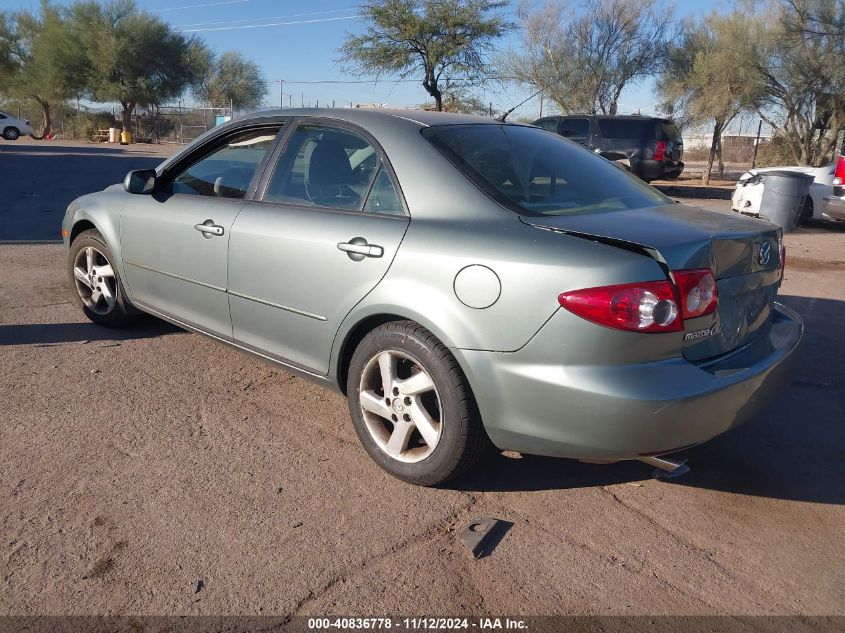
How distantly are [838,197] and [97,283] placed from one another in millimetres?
10719

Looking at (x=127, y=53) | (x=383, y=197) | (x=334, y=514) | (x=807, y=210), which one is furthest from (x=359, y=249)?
(x=127, y=53)

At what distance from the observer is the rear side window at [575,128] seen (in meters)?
17.1

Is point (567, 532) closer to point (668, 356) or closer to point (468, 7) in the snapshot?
point (668, 356)

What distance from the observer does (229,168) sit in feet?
14.0

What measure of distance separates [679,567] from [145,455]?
7.73 ft

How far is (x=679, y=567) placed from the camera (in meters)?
2.75

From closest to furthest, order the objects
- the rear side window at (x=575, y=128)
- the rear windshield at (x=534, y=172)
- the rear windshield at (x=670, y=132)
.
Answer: the rear windshield at (x=534, y=172) < the rear windshield at (x=670, y=132) < the rear side window at (x=575, y=128)

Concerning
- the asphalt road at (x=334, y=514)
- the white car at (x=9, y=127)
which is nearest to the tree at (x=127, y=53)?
the white car at (x=9, y=127)

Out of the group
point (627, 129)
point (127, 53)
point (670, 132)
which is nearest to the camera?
point (627, 129)

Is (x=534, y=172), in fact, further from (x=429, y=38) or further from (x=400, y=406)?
(x=429, y=38)

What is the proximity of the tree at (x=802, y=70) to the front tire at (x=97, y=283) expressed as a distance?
73.3 ft

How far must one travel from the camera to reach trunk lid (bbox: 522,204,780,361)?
9.06 feet

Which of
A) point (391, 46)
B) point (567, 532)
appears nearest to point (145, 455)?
point (567, 532)

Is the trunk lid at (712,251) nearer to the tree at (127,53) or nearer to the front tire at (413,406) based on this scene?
the front tire at (413,406)
